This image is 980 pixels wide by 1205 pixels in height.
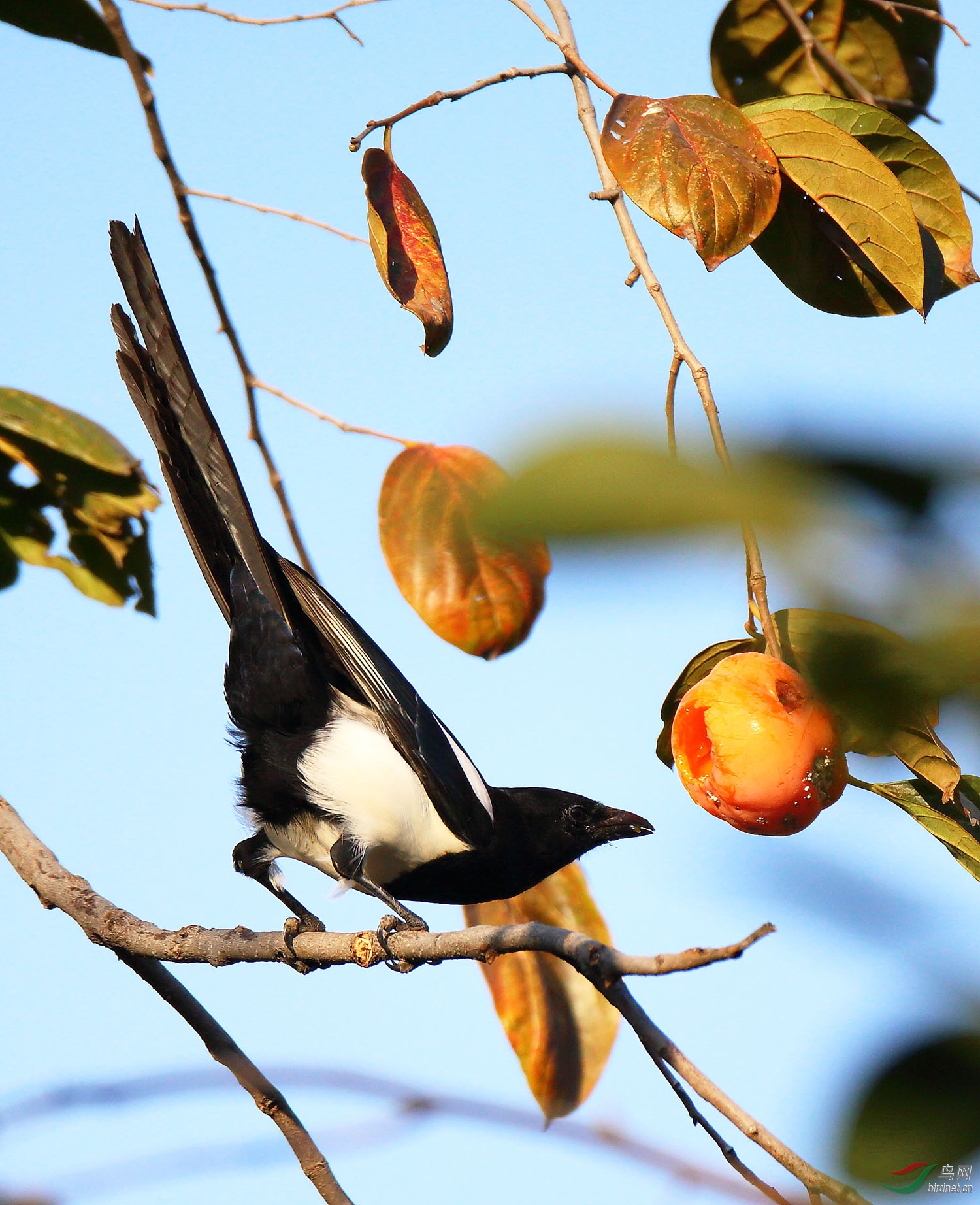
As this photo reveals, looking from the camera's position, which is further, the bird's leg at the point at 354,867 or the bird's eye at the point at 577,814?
the bird's eye at the point at 577,814

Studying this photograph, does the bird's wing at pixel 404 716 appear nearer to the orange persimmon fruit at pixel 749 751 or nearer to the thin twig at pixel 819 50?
the orange persimmon fruit at pixel 749 751

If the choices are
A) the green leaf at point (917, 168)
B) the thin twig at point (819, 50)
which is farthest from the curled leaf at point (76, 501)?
the thin twig at point (819, 50)

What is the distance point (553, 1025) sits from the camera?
10.1ft

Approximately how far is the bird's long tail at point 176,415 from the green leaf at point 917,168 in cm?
158

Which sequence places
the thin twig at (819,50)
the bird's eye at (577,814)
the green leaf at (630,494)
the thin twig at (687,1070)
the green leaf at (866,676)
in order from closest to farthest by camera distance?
the green leaf at (630,494), the green leaf at (866,676), the thin twig at (687,1070), the thin twig at (819,50), the bird's eye at (577,814)

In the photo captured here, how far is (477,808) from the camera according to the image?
3.69 meters

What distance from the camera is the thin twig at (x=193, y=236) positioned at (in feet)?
8.38

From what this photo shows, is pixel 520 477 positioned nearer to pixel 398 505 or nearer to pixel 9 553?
pixel 398 505

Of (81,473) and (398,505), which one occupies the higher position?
(81,473)

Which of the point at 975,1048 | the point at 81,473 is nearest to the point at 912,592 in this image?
the point at 975,1048

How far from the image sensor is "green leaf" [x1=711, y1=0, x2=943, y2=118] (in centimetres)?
346

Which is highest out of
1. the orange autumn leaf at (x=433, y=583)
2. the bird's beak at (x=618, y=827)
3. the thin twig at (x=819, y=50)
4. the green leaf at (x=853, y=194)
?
the thin twig at (x=819, y=50)

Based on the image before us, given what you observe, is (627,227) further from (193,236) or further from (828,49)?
(828,49)

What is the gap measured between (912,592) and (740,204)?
76.9 inches
